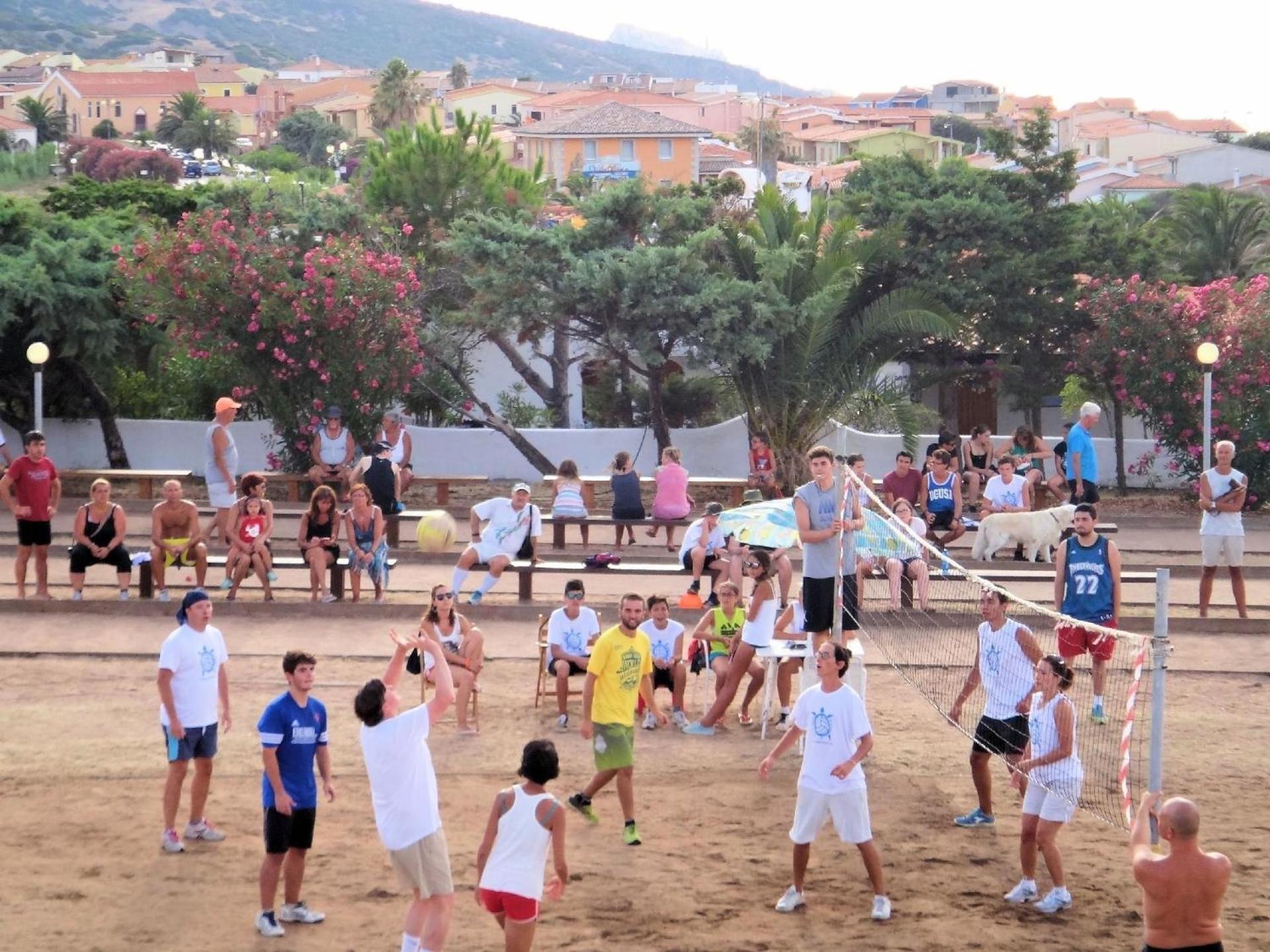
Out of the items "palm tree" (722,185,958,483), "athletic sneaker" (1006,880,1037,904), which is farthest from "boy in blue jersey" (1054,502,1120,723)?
"palm tree" (722,185,958,483)

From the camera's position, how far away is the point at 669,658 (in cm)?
1256

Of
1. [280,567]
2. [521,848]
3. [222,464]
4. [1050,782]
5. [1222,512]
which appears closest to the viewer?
[521,848]

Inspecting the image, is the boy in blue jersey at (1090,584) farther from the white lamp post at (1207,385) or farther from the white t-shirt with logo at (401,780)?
the white lamp post at (1207,385)

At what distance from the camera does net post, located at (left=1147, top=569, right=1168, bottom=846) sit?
7.44 metres

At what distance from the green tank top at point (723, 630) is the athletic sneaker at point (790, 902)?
13.0 feet

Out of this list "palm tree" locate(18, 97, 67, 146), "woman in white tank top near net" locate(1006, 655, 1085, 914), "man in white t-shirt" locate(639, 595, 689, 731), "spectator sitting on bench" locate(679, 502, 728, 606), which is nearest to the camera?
"woman in white tank top near net" locate(1006, 655, 1085, 914)

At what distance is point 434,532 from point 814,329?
24.3ft

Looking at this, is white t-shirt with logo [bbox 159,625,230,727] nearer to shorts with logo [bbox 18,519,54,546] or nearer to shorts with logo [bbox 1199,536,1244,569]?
shorts with logo [bbox 18,519,54,546]

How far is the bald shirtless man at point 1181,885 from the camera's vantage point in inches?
262

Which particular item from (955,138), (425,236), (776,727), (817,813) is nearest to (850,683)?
(776,727)

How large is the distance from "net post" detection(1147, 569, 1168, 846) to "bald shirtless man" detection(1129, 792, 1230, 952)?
0.43 metres

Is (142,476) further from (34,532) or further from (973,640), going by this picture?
(973,640)

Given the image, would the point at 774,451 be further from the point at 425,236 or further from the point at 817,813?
the point at 817,813

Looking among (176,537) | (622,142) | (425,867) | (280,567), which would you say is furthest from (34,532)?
(622,142)
